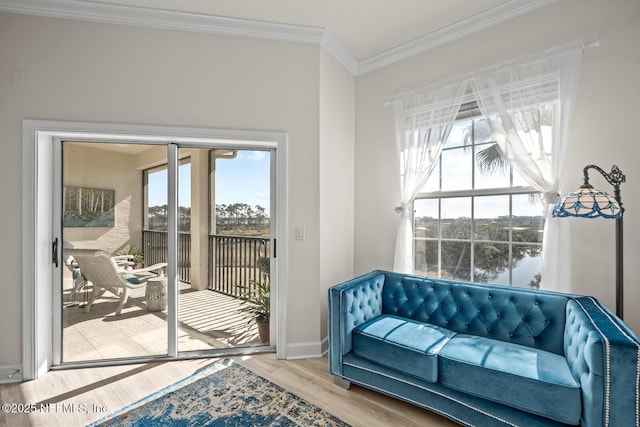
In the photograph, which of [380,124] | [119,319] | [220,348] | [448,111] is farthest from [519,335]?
[119,319]

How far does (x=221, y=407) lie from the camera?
6.81 ft

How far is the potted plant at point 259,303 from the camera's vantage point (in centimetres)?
300

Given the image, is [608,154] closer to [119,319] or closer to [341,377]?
[341,377]

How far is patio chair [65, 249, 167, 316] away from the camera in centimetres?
271

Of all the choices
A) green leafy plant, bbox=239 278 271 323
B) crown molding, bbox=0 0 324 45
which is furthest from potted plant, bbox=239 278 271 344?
crown molding, bbox=0 0 324 45

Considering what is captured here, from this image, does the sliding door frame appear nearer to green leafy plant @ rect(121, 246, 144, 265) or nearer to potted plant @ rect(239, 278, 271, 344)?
potted plant @ rect(239, 278, 271, 344)

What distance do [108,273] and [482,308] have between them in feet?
10.5

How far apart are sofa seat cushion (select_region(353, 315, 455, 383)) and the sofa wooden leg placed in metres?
0.27

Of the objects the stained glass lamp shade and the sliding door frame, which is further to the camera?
the sliding door frame

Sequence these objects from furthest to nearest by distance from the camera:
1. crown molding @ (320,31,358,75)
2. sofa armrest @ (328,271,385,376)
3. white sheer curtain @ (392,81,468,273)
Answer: crown molding @ (320,31,358,75)
white sheer curtain @ (392,81,468,273)
sofa armrest @ (328,271,385,376)

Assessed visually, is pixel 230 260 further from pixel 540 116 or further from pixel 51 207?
pixel 540 116

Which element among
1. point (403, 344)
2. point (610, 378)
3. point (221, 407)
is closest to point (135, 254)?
point (221, 407)

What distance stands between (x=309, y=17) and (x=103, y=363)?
11.6 feet

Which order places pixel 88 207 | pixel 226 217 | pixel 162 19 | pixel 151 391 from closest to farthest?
1. pixel 151 391
2. pixel 162 19
3. pixel 88 207
4. pixel 226 217
